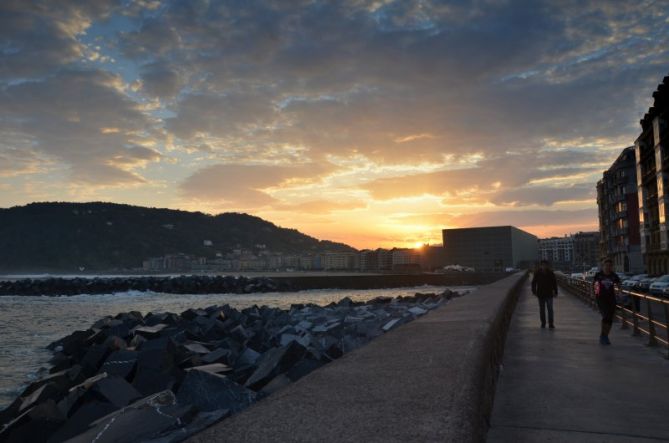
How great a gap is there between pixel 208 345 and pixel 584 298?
47.4 ft

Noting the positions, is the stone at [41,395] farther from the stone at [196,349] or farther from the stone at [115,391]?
the stone at [196,349]

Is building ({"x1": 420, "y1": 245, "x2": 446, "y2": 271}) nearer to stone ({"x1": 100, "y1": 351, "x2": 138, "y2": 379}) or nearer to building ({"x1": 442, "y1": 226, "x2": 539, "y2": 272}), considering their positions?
building ({"x1": 442, "y1": 226, "x2": 539, "y2": 272})

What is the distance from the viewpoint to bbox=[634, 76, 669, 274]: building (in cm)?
5128

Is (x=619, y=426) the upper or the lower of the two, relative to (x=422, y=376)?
lower

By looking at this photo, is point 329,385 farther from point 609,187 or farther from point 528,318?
point 609,187

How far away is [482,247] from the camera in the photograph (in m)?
173

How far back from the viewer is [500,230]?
Answer: 170m

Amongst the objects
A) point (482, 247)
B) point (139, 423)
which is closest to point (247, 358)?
point (139, 423)

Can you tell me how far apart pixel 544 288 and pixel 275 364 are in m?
6.89

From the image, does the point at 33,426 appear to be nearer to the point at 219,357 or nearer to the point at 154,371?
the point at 154,371

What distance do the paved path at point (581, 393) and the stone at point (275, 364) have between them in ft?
10.6

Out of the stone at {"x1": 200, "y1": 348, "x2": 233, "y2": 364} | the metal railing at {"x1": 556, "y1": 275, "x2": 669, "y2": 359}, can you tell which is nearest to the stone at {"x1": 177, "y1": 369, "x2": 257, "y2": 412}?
the stone at {"x1": 200, "y1": 348, "x2": 233, "y2": 364}

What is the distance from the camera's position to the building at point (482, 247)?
169 m

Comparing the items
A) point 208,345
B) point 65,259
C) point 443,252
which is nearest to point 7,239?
point 65,259
